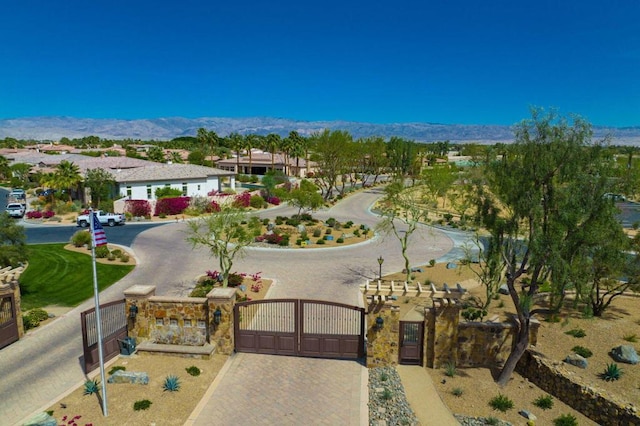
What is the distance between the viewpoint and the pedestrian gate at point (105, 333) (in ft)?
50.6

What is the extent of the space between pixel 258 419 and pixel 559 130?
12.6 metres

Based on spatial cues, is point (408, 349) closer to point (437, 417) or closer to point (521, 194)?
point (437, 417)

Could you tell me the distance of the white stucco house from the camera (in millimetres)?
51719

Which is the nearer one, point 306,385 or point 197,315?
point 306,385

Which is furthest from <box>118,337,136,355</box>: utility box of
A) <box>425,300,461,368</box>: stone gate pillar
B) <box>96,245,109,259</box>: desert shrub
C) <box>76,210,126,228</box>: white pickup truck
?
<box>76,210,126,228</box>: white pickup truck

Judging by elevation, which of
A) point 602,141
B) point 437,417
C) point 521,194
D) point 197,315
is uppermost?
point 602,141

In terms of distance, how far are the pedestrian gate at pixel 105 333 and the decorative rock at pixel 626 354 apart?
62.8 feet

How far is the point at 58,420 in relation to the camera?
12.7 metres

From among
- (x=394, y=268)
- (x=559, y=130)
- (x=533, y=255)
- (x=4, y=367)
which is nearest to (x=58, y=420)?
(x=4, y=367)

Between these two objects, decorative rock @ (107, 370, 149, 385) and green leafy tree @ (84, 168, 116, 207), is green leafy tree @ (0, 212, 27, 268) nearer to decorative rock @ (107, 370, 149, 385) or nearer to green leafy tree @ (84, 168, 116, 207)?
decorative rock @ (107, 370, 149, 385)

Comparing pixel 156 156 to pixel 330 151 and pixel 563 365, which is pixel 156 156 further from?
pixel 563 365

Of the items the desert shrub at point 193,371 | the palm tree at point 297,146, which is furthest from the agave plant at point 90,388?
the palm tree at point 297,146

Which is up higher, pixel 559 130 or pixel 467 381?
pixel 559 130

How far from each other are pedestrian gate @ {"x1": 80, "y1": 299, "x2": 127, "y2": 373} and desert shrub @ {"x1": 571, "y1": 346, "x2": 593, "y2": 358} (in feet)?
58.9
